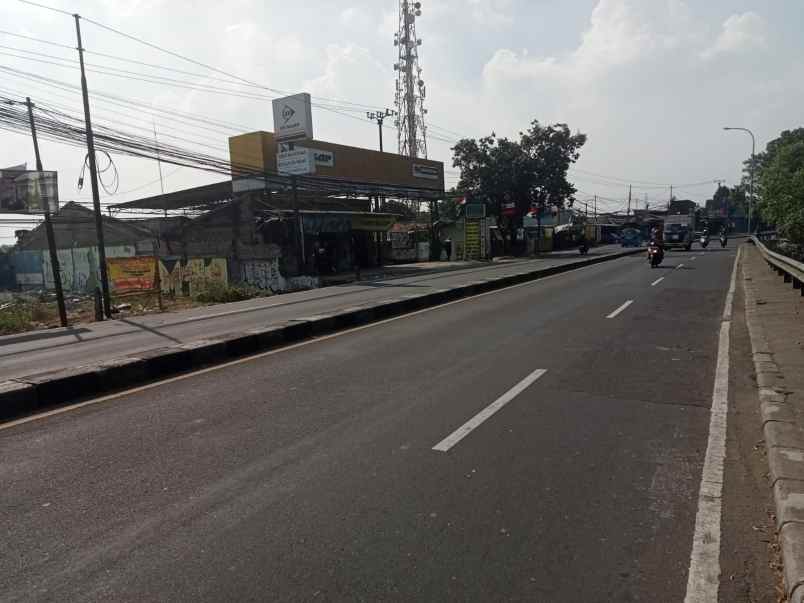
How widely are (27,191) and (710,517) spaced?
66.7 ft

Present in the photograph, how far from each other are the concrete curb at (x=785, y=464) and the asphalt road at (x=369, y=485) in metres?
0.36

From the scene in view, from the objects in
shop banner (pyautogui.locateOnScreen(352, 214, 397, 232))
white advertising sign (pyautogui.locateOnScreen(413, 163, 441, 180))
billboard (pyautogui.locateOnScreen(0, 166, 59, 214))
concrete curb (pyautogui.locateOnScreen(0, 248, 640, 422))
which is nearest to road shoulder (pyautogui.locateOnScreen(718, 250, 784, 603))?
concrete curb (pyautogui.locateOnScreen(0, 248, 640, 422))

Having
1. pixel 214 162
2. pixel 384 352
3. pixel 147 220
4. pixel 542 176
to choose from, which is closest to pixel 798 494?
pixel 384 352

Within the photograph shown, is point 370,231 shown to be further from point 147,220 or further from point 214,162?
point 214,162

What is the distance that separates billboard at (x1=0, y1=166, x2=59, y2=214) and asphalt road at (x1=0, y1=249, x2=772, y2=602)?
→ 13.8m

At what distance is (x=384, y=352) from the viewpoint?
8281 mm

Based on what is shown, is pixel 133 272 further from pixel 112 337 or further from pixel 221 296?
pixel 112 337

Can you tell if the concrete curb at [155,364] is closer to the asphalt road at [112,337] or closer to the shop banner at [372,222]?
the asphalt road at [112,337]

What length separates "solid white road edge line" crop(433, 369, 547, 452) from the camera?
4613 millimetres

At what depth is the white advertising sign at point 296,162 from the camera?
32.7 m

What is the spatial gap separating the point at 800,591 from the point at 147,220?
115 ft

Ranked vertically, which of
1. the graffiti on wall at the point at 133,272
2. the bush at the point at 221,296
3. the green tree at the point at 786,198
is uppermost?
the green tree at the point at 786,198

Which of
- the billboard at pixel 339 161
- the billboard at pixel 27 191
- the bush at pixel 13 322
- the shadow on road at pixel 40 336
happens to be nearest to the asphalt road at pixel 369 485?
the shadow on road at pixel 40 336

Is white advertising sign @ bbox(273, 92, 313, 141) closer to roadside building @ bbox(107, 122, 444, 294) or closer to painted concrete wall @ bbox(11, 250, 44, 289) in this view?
roadside building @ bbox(107, 122, 444, 294)
